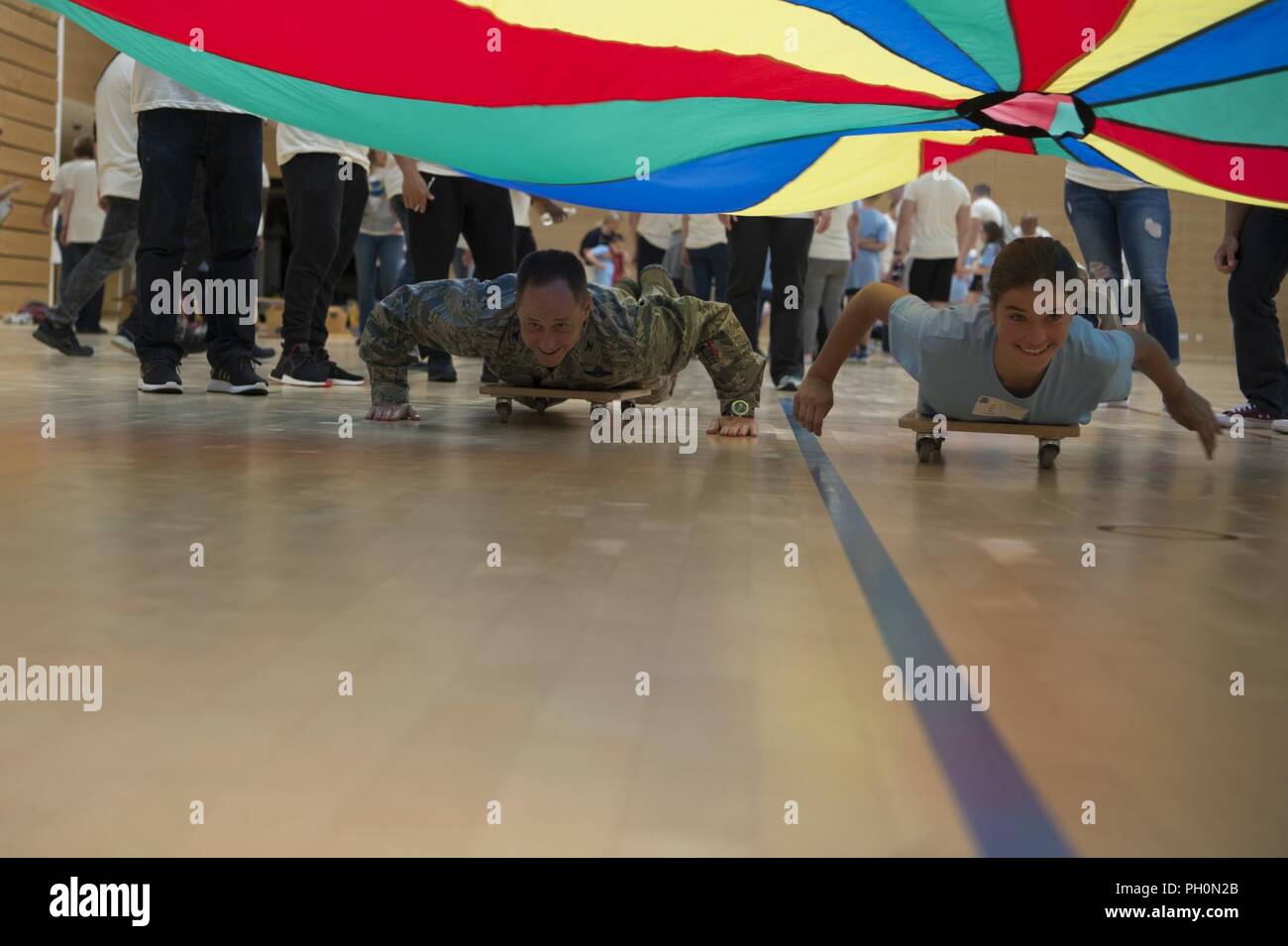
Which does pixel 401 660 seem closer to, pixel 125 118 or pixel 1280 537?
pixel 1280 537

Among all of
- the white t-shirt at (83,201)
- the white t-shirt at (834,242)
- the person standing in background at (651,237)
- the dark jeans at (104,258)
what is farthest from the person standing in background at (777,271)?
the white t-shirt at (83,201)

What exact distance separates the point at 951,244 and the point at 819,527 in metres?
7.91

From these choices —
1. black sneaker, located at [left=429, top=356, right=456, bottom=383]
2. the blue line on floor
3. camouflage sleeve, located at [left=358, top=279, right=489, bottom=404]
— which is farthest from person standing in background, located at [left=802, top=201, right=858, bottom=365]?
the blue line on floor

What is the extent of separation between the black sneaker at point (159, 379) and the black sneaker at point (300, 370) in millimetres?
669

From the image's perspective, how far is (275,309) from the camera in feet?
52.7

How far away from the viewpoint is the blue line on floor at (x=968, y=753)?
1013 mm

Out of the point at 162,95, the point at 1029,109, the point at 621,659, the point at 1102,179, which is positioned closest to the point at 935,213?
the point at 1102,179

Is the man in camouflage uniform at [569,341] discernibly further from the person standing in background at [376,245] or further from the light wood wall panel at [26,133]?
the light wood wall panel at [26,133]

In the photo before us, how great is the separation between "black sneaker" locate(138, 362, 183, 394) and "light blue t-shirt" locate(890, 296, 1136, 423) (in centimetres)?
262

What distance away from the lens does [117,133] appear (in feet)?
22.2

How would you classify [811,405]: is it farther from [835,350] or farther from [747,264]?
[747,264]

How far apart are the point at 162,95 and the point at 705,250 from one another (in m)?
4.40

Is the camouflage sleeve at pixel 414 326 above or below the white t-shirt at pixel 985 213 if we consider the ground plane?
below
